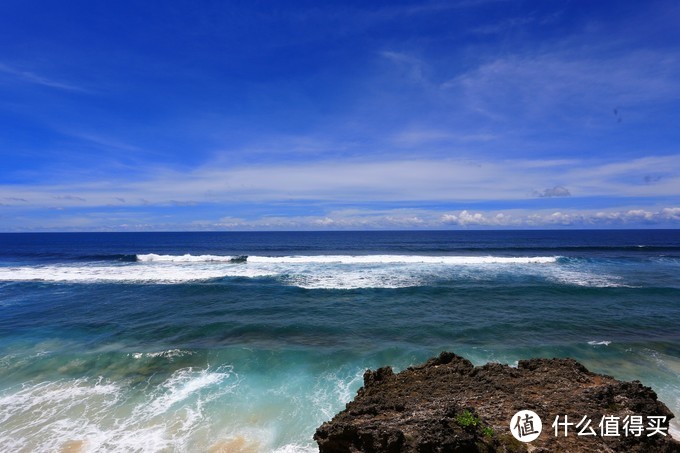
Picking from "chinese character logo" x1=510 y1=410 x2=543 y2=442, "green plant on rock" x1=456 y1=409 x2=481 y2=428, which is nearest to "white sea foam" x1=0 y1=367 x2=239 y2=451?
"green plant on rock" x1=456 y1=409 x2=481 y2=428

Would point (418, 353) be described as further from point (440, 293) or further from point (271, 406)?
point (440, 293)

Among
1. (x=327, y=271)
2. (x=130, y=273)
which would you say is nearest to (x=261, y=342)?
(x=327, y=271)

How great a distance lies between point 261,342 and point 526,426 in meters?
12.7

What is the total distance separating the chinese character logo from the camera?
18.5 ft

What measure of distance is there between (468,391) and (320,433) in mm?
3231

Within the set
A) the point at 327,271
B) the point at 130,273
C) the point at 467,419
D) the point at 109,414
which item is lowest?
the point at 109,414

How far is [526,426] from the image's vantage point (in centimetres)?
584

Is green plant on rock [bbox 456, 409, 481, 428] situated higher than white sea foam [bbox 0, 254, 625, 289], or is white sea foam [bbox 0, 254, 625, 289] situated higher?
green plant on rock [bbox 456, 409, 481, 428]

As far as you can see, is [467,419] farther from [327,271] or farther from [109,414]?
[327,271]

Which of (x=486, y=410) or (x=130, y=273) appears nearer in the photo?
(x=486, y=410)

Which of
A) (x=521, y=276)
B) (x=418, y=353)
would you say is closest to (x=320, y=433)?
(x=418, y=353)

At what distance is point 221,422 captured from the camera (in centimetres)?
1001

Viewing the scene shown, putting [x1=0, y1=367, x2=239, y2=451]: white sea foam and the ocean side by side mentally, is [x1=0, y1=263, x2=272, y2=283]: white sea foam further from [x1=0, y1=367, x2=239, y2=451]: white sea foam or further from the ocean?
A: [x1=0, y1=367, x2=239, y2=451]: white sea foam

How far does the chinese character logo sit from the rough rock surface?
88 mm
